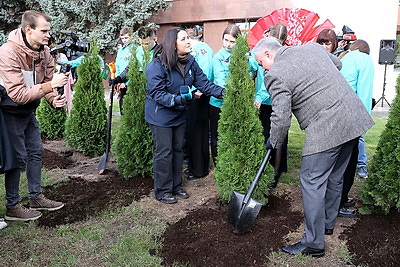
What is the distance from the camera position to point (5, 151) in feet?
11.3

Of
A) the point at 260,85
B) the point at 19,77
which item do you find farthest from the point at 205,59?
the point at 19,77

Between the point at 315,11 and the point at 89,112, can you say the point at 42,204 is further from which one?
the point at 315,11

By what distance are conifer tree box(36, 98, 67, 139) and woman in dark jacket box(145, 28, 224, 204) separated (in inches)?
149

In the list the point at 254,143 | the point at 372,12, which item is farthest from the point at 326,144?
the point at 372,12

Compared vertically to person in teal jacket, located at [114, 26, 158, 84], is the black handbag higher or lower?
lower

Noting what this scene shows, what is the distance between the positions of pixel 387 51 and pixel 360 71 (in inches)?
397

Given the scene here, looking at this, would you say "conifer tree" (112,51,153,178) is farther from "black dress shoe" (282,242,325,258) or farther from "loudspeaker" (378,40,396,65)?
"loudspeaker" (378,40,396,65)

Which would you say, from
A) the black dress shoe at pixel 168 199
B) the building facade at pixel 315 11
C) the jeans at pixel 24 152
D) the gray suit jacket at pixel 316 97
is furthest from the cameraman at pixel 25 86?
the building facade at pixel 315 11

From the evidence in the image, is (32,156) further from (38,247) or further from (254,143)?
(254,143)

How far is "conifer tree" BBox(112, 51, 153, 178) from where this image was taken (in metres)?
4.81

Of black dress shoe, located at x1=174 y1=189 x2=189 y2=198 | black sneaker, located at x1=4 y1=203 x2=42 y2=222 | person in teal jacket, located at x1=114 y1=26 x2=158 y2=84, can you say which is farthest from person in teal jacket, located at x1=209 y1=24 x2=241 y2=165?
black sneaker, located at x1=4 y1=203 x2=42 y2=222

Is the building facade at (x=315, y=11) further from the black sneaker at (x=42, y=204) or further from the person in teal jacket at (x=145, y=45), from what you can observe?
the black sneaker at (x=42, y=204)

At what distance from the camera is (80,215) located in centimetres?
404

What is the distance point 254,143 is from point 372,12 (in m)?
12.2
